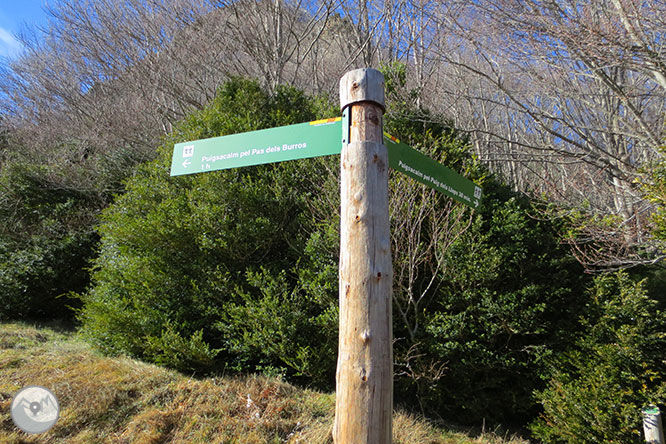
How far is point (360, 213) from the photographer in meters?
2.14

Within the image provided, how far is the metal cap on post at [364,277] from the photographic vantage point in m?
1.92

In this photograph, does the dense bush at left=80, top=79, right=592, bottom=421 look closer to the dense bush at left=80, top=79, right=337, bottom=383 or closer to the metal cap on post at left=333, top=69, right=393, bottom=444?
the dense bush at left=80, top=79, right=337, bottom=383

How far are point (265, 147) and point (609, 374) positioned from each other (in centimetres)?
511

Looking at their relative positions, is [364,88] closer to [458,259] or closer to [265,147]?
[265,147]

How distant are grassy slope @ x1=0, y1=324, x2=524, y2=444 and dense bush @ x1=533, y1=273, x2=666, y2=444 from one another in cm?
84

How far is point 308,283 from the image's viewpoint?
20.0 feet

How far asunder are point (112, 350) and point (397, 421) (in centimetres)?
452

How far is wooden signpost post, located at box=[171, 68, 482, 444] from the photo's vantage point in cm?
193

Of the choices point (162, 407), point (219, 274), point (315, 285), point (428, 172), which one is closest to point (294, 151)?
point (428, 172)

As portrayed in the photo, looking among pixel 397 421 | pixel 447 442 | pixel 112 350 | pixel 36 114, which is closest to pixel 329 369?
pixel 397 421

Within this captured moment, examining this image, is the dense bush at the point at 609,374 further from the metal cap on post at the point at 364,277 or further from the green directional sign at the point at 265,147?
the green directional sign at the point at 265,147

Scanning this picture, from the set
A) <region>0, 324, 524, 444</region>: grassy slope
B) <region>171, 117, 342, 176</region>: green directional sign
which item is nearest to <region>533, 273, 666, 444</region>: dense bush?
<region>0, 324, 524, 444</region>: grassy slope

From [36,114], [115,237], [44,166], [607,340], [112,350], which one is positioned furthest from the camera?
[36,114]

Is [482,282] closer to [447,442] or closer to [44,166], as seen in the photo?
[447,442]
